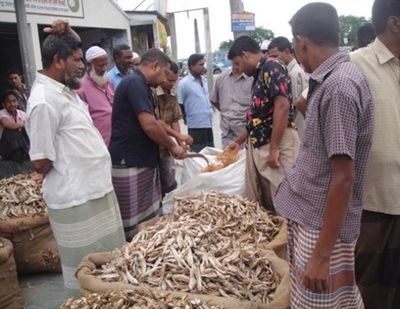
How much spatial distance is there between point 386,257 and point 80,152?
214 cm

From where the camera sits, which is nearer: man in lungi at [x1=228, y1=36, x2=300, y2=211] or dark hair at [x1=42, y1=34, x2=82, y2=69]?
dark hair at [x1=42, y1=34, x2=82, y2=69]

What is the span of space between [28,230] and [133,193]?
108 cm

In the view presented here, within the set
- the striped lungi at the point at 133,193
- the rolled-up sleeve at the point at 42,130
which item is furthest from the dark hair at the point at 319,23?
the striped lungi at the point at 133,193

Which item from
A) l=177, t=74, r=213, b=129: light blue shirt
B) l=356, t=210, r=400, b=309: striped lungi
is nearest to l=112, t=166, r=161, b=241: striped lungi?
l=356, t=210, r=400, b=309: striped lungi

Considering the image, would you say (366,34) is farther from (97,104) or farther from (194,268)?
(194,268)

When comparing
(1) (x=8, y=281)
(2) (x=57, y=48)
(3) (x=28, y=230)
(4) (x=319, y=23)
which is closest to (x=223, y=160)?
(3) (x=28, y=230)

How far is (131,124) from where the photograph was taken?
14.2 feet

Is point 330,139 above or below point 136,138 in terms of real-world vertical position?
above

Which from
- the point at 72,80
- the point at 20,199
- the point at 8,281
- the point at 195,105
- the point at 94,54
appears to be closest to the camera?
the point at 72,80

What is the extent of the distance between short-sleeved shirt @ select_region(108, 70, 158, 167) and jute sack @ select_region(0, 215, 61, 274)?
0.99 meters

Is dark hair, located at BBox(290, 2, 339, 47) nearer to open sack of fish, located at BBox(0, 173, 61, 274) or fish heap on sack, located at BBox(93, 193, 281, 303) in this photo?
fish heap on sack, located at BBox(93, 193, 281, 303)

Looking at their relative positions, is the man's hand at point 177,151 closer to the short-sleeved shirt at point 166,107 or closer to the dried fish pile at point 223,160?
the dried fish pile at point 223,160

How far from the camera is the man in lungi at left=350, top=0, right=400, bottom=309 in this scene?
98.7 inches

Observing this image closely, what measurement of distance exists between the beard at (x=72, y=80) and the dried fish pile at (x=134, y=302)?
5.30 ft
